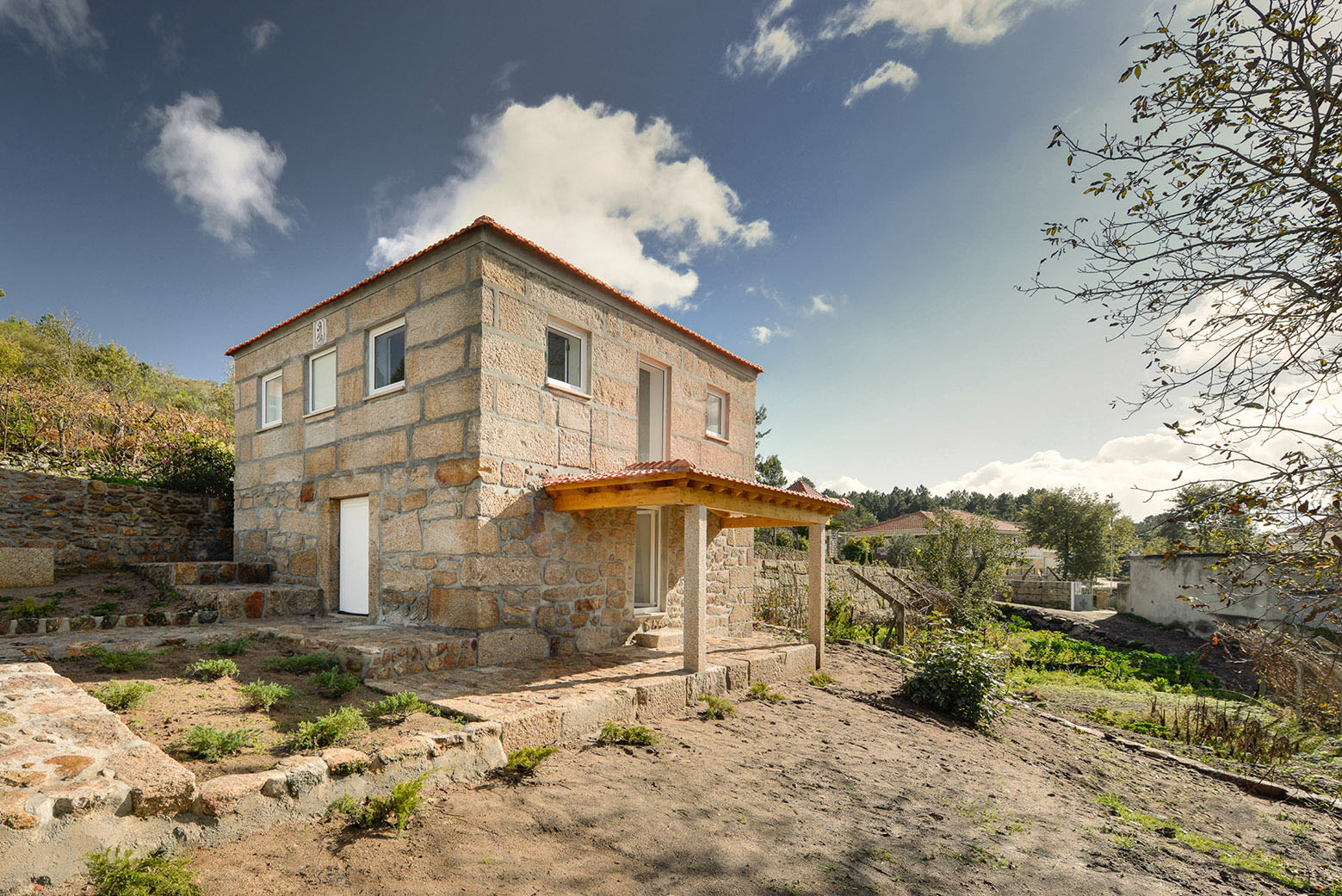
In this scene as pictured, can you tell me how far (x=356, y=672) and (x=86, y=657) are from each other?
2.25 metres

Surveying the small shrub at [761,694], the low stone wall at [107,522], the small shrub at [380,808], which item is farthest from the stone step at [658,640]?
the low stone wall at [107,522]

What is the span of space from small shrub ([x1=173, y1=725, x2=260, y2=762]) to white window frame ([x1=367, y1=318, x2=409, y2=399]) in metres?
4.57

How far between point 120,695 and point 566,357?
17.6 feet

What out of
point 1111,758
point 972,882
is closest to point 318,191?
point 972,882

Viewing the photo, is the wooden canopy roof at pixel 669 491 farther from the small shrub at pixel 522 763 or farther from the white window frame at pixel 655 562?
the small shrub at pixel 522 763

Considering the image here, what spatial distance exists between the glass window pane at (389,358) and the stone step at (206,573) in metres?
3.85

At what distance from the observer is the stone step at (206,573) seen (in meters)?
8.45

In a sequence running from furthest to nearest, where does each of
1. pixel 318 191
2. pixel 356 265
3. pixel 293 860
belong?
1. pixel 318 191
2. pixel 356 265
3. pixel 293 860

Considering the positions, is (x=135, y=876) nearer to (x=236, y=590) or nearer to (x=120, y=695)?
(x=120, y=695)

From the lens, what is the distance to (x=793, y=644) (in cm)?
895

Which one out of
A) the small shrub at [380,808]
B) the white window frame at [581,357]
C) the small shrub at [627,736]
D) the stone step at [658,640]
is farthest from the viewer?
the stone step at [658,640]

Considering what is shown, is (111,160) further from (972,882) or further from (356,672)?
(972,882)

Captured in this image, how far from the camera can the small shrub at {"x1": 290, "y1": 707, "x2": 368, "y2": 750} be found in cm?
371

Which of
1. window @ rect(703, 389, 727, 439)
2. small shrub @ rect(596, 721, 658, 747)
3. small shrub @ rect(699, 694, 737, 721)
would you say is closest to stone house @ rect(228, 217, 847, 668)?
small shrub @ rect(699, 694, 737, 721)
